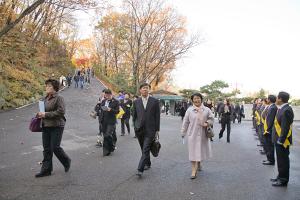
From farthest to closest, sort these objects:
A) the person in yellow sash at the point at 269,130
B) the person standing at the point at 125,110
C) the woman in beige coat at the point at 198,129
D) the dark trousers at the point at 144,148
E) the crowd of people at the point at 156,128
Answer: the person standing at the point at 125,110, the person in yellow sash at the point at 269,130, the woman in beige coat at the point at 198,129, the dark trousers at the point at 144,148, the crowd of people at the point at 156,128

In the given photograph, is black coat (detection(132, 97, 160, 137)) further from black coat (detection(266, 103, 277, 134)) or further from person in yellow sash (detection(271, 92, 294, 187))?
black coat (detection(266, 103, 277, 134))

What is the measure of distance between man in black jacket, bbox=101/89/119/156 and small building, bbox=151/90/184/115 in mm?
26302

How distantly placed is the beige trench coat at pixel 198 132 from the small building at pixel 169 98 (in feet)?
94.6

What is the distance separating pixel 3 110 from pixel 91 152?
40.8ft

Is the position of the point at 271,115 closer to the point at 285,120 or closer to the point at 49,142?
the point at 285,120

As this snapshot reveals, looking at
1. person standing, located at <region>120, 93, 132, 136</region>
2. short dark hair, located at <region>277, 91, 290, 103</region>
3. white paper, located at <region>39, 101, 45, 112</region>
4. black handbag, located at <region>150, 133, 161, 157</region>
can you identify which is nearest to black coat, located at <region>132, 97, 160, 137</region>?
black handbag, located at <region>150, 133, 161, 157</region>

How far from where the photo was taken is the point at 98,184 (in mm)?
5957

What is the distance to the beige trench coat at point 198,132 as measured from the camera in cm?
672

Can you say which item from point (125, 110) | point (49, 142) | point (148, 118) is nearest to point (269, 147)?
point (148, 118)

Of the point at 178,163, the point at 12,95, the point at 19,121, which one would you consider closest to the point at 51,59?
the point at 12,95

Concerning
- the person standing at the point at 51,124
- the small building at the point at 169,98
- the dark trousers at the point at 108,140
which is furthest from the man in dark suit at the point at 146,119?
the small building at the point at 169,98

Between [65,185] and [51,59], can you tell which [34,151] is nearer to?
[65,185]

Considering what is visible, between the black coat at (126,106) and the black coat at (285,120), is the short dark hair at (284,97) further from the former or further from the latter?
the black coat at (126,106)

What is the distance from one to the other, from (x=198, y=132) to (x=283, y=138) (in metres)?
1.58
